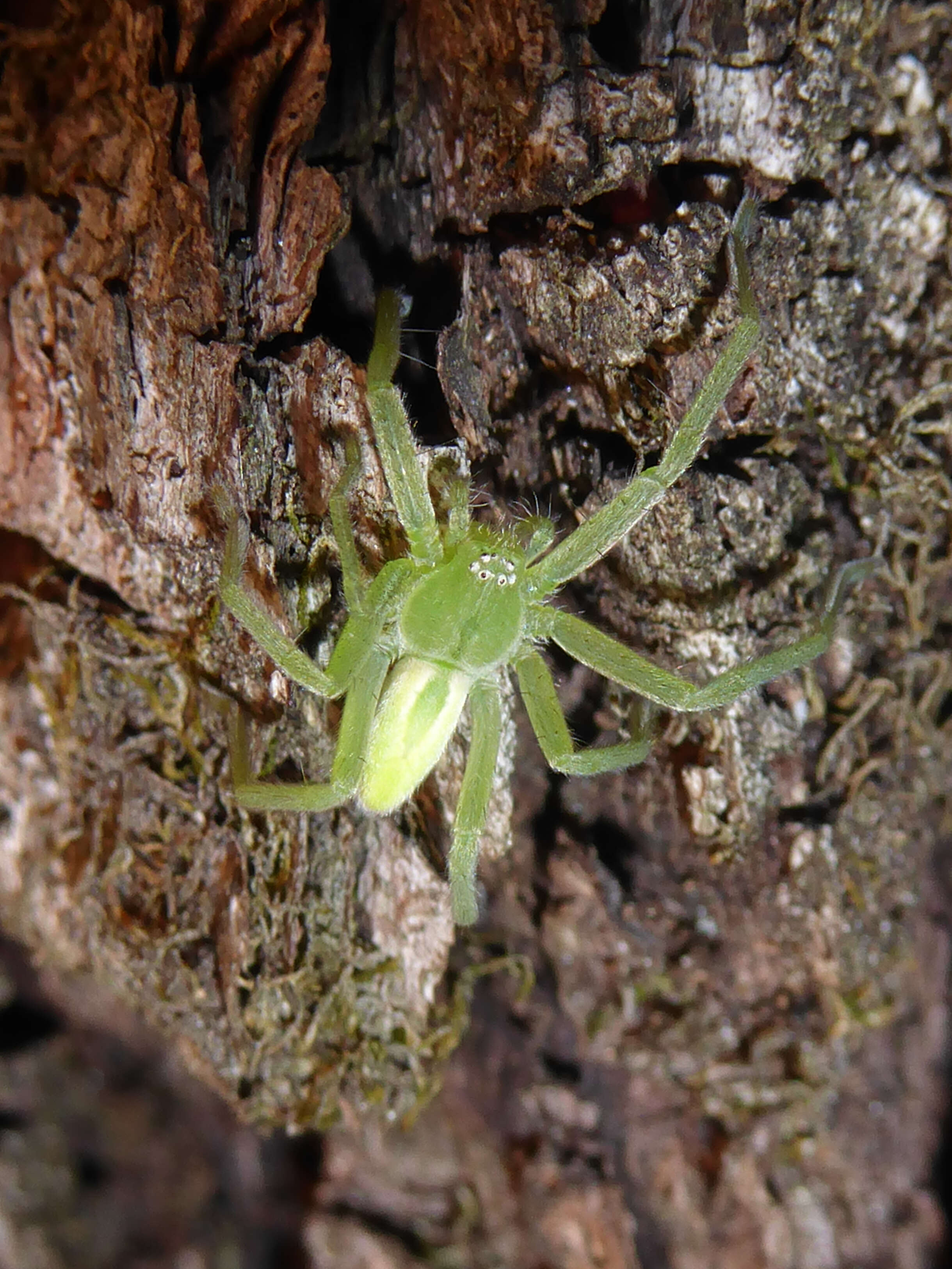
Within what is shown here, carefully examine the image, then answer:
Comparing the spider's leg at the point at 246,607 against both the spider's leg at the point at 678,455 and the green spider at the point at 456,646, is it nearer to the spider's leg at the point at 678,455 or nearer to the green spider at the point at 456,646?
the green spider at the point at 456,646

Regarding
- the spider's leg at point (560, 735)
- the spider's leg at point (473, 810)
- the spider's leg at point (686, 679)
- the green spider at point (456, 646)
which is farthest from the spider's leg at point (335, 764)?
the spider's leg at point (686, 679)

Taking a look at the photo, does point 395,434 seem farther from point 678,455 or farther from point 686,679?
point 686,679

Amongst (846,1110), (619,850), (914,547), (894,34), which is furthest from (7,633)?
(846,1110)

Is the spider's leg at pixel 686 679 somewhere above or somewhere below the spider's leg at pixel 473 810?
above

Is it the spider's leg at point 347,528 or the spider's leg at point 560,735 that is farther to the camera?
the spider's leg at point 560,735

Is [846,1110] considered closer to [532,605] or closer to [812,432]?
[532,605]

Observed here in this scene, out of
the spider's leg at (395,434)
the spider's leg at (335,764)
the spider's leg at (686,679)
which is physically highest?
the spider's leg at (395,434)

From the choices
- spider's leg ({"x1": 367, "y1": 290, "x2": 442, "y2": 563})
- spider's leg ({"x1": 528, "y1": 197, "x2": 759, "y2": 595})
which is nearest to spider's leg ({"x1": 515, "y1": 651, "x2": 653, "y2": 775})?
spider's leg ({"x1": 528, "y1": 197, "x2": 759, "y2": 595})
